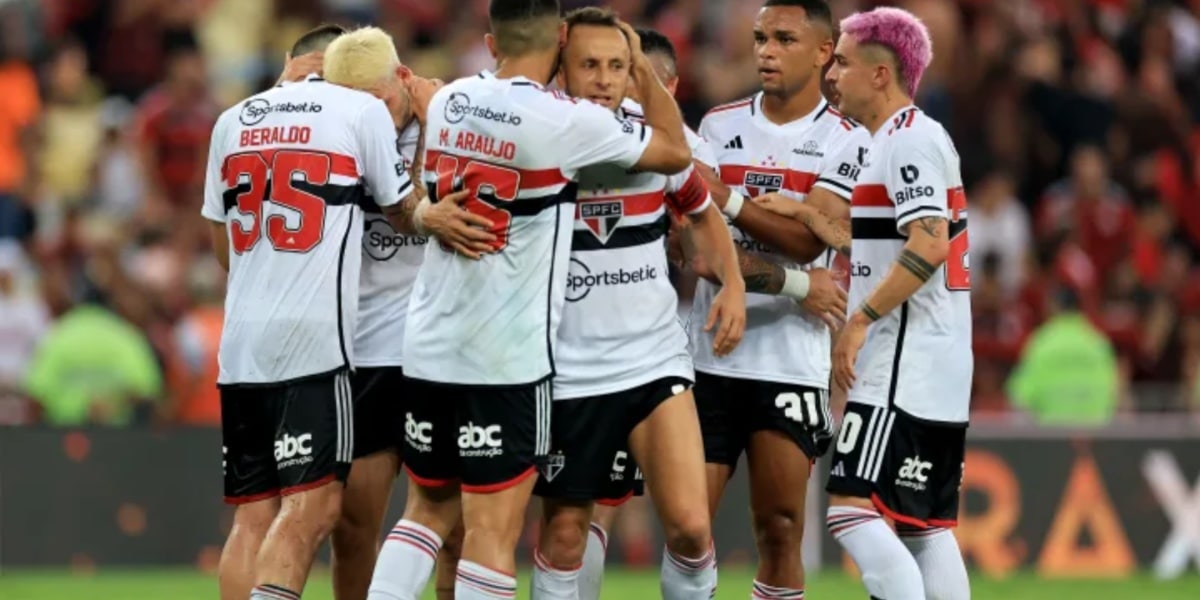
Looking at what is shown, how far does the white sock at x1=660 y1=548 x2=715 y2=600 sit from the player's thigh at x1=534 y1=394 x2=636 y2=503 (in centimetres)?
59

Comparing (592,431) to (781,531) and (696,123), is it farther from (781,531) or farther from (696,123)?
(696,123)

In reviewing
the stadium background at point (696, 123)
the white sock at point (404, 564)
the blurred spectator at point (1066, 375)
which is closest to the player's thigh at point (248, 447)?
the white sock at point (404, 564)

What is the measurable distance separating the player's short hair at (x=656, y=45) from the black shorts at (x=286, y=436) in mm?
2014

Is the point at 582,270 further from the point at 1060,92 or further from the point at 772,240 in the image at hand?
the point at 1060,92

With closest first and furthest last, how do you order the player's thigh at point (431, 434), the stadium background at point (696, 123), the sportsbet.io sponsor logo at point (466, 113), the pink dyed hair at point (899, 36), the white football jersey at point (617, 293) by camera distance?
the sportsbet.io sponsor logo at point (466, 113)
the player's thigh at point (431, 434)
the white football jersey at point (617, 293)
the pink dyed hair at point (899, 36)
the stadium background at point (696, 123)

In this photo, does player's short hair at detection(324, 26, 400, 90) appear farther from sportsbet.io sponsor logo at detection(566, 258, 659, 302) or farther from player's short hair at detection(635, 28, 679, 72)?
sportsbet.io sponsor logo at detection(566, 258, 659, 302)

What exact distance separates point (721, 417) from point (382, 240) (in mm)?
1633

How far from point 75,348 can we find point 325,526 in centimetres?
759

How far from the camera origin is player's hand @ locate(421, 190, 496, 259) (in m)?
8.36

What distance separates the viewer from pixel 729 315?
896cm

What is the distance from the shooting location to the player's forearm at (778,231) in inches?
370

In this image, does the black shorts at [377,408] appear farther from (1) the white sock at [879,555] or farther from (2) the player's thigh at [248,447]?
(1) the white sock at [879,555]

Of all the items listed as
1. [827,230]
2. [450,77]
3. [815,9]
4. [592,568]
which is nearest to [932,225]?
[827,230]

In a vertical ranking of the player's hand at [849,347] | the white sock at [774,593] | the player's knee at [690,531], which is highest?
the player's hand at [849,347]
